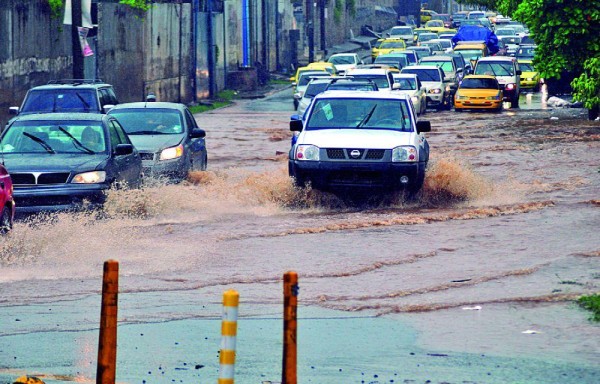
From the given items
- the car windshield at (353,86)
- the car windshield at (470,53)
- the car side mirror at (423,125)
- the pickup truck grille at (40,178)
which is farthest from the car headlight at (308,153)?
the car windshield at (470,53)

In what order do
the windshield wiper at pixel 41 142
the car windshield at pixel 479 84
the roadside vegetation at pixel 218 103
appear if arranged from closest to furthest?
1. the windshield wiper at pixel 41 142
2. the car windshield at pixel 479 84
3. the roadside vegetation at pixel 218 103

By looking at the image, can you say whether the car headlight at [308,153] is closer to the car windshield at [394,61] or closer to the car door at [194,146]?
the car door at [194,146]

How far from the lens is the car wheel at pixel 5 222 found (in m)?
14.8

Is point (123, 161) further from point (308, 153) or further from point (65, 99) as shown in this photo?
point (65, 99)

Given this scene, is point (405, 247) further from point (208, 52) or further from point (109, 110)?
point (208, 52)

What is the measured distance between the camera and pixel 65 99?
80.2 feet

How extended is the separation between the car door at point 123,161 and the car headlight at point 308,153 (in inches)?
88.4

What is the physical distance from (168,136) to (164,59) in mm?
24091

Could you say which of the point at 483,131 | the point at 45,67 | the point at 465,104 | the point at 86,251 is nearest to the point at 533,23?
the point at 483,131

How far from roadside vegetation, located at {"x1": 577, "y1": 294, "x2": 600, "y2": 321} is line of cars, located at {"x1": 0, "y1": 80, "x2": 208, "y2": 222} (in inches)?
257

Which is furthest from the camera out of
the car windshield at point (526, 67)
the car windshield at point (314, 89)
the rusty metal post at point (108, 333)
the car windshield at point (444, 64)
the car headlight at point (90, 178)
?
the car windshield at point (526, 67)

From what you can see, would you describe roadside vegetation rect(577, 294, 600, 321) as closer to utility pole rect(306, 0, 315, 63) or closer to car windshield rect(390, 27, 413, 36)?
utility pole rect(306, 0, 315, 63)

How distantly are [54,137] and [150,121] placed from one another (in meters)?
4.57

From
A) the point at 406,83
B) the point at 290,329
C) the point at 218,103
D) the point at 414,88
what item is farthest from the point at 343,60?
the point at 290,329
